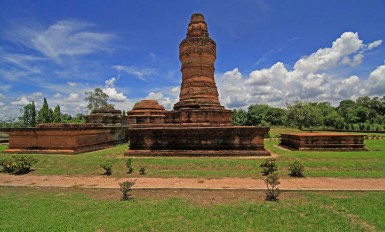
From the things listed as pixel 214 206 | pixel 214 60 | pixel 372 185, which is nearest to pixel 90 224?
pixel 214 206

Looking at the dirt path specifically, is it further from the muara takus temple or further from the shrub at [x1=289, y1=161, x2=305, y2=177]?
the muara takus temple

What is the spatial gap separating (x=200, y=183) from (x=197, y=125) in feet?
21.7

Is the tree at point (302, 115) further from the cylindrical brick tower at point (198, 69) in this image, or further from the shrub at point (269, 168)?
the shrub at point (269, 168)

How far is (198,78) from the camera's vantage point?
15.4 m

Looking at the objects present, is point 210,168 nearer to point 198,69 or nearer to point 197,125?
point 197,125

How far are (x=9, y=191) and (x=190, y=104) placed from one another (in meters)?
9.71

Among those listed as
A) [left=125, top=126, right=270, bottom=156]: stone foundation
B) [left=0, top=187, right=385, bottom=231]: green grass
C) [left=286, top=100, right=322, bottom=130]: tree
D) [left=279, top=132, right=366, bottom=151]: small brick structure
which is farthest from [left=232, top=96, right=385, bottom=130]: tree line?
[left=0, top=187, right=385, bottom=231]: green grass

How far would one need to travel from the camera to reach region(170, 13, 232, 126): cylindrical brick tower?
14352 millimetres

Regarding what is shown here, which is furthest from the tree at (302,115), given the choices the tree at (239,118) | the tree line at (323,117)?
the tree at (239,118)

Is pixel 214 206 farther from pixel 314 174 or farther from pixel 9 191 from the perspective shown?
pixel 9 191

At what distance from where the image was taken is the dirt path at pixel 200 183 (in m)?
6.62

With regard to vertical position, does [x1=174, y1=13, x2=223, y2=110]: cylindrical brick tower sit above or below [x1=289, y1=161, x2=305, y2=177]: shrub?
above

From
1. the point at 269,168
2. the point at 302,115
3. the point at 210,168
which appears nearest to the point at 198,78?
the point at 210,168

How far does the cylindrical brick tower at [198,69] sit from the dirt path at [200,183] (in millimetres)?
7834
